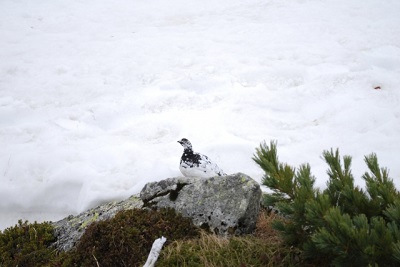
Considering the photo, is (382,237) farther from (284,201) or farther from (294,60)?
(294,60)

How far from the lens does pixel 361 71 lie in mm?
10164

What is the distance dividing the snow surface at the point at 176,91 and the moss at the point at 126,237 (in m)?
2.21

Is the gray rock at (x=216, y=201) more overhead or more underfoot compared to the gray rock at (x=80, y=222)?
more overhead

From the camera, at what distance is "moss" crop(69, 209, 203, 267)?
4312 millimetres

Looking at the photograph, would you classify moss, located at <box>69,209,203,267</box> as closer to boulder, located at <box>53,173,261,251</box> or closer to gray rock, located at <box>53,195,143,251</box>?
boulder, located at <box>53,173,261,251</box>

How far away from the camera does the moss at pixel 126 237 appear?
14.1ft

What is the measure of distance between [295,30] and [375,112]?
16.8 ft

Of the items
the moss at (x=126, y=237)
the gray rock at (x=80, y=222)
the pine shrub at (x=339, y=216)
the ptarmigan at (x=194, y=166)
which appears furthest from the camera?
the ptarmigan at (x=194, y=166)

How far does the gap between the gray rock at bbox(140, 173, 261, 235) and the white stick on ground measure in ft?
1.89

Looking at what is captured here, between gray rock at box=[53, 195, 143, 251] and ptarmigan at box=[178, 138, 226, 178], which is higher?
ptarmigan at box=[178, 138, 226, 178]

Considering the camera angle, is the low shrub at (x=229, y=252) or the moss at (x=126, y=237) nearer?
the low shrub at (x=229, y=252)

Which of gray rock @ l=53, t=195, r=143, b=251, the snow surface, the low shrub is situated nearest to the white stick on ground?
the low shrub

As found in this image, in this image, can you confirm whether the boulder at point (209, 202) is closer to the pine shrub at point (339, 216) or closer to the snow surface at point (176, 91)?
the pine shrub at point (339, 216)

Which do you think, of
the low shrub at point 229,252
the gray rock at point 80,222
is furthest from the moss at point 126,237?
the gray rock at point 80,222
